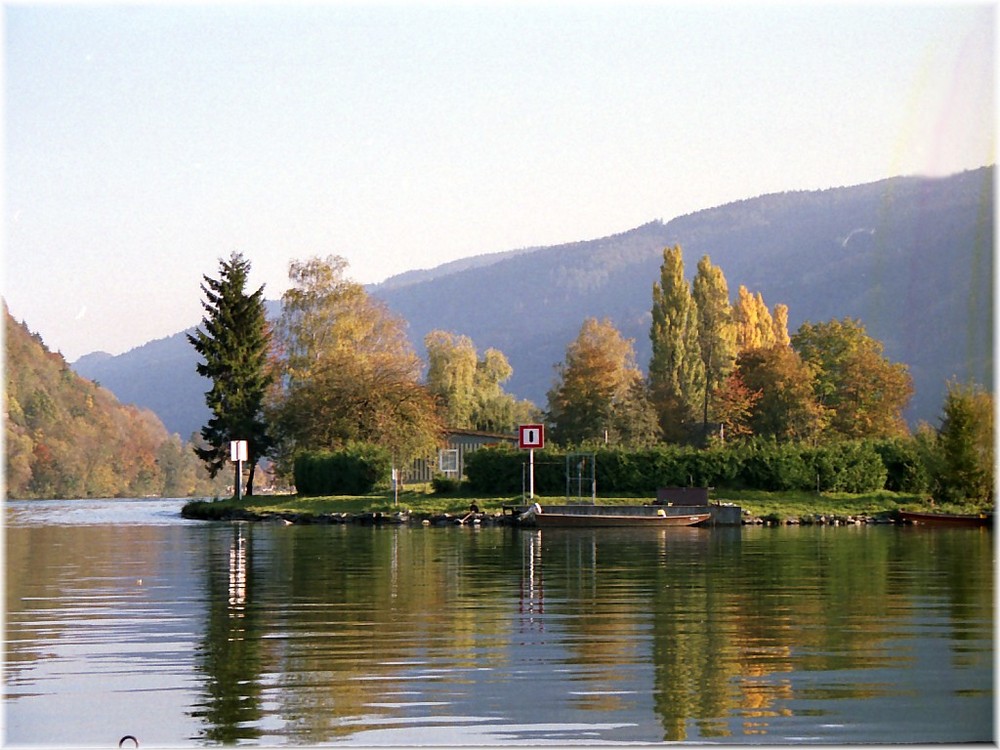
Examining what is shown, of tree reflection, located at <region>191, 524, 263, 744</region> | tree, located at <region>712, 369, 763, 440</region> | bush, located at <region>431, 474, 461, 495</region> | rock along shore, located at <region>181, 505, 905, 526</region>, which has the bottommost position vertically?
tree reflection, located at <region>191, 524, 263, 744</region>

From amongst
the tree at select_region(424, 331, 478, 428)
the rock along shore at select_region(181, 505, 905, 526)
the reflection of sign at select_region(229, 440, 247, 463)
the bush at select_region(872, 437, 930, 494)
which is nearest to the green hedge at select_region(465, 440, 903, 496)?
the bush at select_region(872, 437, 930, 494)

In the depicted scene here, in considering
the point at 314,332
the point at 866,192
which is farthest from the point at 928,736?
the point at 866,192

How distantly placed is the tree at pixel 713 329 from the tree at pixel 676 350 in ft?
2.53

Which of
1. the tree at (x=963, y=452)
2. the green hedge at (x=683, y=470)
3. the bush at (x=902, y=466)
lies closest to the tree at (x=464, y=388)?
the green hedge at (x=683, y=470)

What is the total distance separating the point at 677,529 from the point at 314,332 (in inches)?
1166

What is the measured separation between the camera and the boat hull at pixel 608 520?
45125mm

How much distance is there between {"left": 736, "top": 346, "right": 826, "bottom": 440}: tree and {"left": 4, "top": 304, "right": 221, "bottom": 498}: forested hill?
180ft

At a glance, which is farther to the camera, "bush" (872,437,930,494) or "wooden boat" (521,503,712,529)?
"bush" (872,437,930,494)

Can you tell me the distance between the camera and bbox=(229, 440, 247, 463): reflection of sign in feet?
202

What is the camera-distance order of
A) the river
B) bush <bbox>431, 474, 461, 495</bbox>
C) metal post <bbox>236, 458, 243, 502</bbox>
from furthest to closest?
metal post <bbox>236, 458, 243, 502</bbox>, bush <bbox>431, 474, 461, 495</bbox>, the river

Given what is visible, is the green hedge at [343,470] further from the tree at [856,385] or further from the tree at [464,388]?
the tree at [856,385]

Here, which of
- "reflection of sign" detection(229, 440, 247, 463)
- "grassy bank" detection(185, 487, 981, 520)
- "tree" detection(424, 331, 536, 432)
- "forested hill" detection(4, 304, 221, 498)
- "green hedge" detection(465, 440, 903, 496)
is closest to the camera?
"grassy bank" detection(185, 487, 981, 520)

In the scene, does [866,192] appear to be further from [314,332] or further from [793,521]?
[793,521]

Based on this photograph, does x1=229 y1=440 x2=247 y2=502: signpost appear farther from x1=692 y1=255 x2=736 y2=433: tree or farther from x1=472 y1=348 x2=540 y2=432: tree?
x1=692 y1=255 x2=736 y2=433: tree
